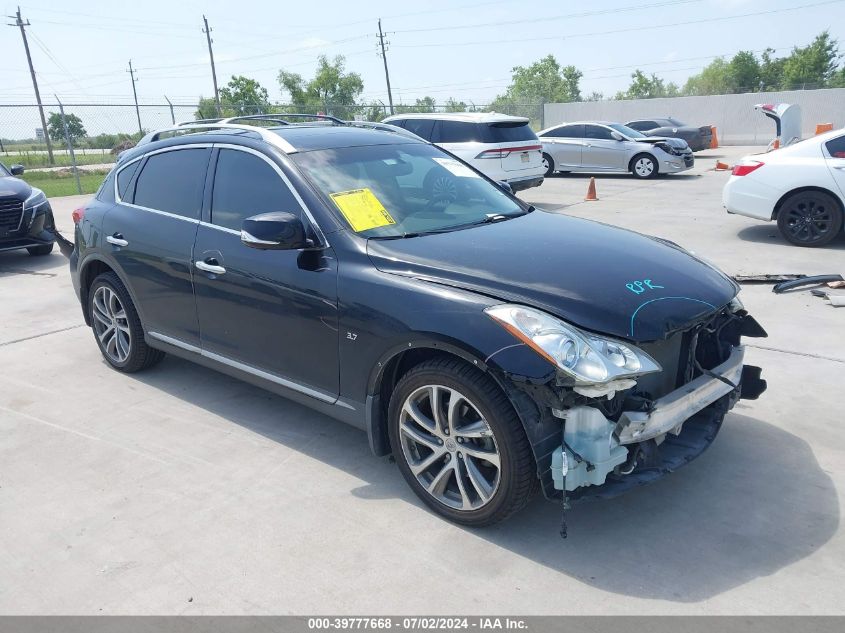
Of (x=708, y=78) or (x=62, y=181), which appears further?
(x=708, y=78)

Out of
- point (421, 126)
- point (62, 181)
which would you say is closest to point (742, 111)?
point (421, 126)

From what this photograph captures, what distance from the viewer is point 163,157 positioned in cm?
499

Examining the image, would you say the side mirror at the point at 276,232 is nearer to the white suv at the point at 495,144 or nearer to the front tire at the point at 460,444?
the front tire at the point at 460,444

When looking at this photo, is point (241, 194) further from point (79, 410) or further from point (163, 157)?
point (79, 410)

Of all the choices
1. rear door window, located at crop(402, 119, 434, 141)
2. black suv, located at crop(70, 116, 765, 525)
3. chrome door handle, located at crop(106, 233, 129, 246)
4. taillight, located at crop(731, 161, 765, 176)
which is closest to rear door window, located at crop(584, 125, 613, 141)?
rear door window, located at crop(402, 119, 434, 141)

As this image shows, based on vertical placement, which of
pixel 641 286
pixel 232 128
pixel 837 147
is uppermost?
pixel 232 128

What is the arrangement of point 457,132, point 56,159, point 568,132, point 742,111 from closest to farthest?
point 457,132 → point 568,132 → point 56,159 → point 742,111

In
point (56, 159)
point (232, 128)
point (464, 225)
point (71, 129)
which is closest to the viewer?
point (464, 225)

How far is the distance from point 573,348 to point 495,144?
10689mm

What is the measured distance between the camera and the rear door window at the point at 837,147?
8.86 m

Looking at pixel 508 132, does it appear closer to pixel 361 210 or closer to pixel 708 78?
pixel 361 210

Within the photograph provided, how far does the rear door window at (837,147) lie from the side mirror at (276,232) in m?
7.81

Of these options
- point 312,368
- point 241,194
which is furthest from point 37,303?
point 312,368

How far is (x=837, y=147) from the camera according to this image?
8.90 metres
